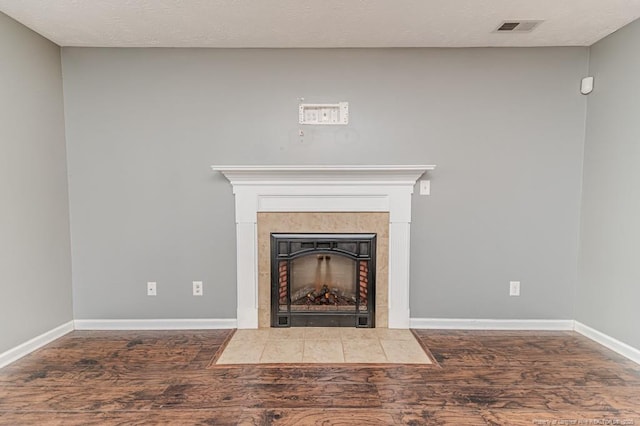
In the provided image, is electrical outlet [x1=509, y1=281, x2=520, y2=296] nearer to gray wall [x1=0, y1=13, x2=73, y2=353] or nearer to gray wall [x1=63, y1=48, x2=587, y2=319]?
gray wall [x1=63, y1=48, x2=587, y2=319]

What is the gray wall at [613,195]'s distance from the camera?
8.19 feet

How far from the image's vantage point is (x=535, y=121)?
116 inches

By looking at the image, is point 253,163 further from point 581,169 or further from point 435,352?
point 581,169

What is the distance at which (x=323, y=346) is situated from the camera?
8.78 feet

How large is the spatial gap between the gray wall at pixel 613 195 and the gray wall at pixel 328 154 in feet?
0.37

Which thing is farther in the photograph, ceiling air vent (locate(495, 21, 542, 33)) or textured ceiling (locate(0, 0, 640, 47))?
ceiling air vent (locate(495, 21, 542, 33))

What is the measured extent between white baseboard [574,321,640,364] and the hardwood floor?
0.08 metres

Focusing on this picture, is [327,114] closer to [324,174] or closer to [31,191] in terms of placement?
[324,174]

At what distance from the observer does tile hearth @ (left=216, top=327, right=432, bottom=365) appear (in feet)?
8.11

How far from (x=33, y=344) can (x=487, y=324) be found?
364cm

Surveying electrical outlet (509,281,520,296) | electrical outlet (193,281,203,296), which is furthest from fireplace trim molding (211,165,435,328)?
electrical outlet (509,281,520,296)

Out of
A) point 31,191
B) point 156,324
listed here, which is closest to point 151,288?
point 156,324

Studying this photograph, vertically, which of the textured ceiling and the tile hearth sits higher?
the textured ceiling

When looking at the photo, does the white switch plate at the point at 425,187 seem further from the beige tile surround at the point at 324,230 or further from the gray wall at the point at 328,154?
the beige tile surround at the point at 324,230
